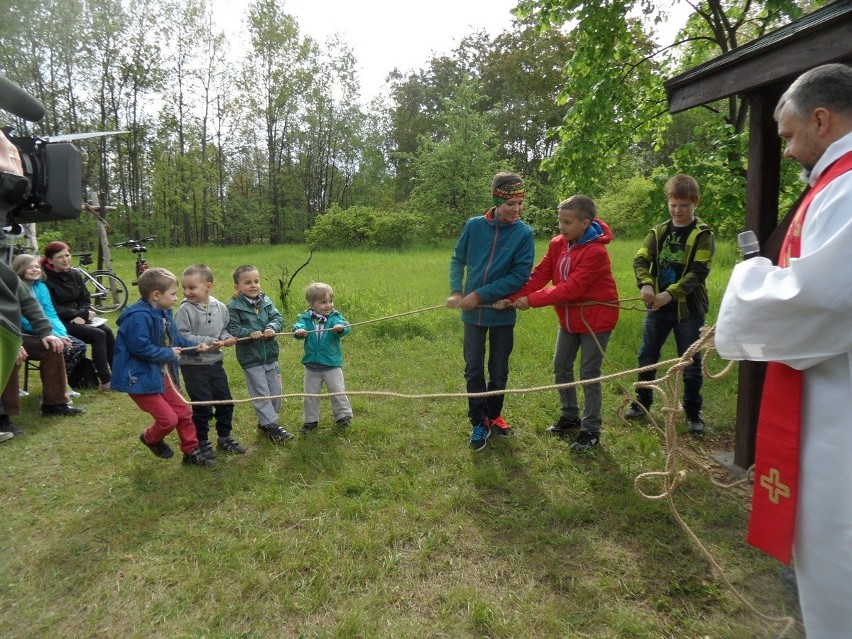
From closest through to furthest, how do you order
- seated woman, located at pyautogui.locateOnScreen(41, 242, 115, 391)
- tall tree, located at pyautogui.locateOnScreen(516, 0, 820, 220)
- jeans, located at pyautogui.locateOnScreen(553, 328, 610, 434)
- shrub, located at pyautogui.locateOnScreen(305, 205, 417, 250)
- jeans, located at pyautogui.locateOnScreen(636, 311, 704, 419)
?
jeans, located at pyautogui.locateOnScreen(553, 328, 610, 434), jeans, located at pyautogui.locateOnScreen(636, 311, 704, 419), seated woman, located at pyautogui.locateOnScreen(41, 242, 115, 391), tall tree, located at pyautogui.locateOnScreen(516, 0, 820, 220), shrub, located at pyautogui.locateOnScreen(305, 205, 417, 250)

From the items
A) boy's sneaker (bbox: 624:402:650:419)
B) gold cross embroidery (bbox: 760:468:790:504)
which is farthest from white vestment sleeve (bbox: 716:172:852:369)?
boy's sneaker (bbox: 624:402:650:419)

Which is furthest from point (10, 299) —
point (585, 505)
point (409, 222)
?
point (409, 222)

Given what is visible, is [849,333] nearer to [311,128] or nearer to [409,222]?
[409,222]

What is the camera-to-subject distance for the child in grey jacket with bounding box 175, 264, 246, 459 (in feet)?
13.5

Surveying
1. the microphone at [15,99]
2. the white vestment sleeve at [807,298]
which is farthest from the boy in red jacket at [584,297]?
the microphone at [15,99]

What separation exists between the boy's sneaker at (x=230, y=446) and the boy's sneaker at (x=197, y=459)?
0.75 ft

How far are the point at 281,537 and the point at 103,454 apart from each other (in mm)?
2146

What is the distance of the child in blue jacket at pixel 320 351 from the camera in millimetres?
4527

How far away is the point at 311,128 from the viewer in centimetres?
3384

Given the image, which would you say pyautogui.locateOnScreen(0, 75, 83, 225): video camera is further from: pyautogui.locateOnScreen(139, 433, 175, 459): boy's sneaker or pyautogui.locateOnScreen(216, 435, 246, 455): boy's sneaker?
pyautogui.locateOnScreen(216, 435, 246, 455): boy's sneaker

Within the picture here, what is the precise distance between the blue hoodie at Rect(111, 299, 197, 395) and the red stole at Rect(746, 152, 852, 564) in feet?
11.3

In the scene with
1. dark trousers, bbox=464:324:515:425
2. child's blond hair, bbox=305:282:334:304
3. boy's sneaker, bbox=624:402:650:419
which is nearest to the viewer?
dark trousers, bbox=464:324:515:425

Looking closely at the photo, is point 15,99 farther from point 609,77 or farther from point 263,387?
point 609,77

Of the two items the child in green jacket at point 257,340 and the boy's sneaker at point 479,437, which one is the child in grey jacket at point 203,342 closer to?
the child in green jacket at point 257,340
